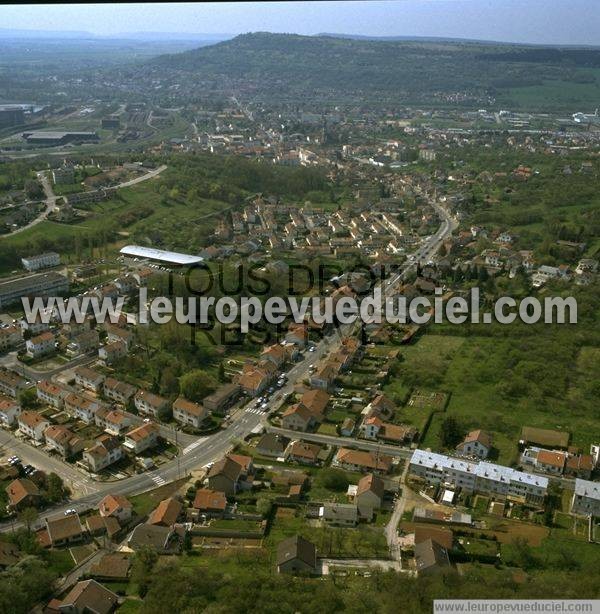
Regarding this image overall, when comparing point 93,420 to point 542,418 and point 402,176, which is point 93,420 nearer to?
point 542,418

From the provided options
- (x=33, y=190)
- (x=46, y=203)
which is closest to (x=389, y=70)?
(x=33, y=190)

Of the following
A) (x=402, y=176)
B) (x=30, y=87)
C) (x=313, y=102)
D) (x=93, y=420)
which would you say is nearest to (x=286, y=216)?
(x=402, y=176)

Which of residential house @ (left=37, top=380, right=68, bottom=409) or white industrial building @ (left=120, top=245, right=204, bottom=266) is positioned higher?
white industrial building @ (left=120, top=245, right=204, bottom=266)

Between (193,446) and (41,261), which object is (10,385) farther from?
(41,261)

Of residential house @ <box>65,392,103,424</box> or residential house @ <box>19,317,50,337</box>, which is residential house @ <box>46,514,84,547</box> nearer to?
residential house @ <box>65,392,103,424</box>

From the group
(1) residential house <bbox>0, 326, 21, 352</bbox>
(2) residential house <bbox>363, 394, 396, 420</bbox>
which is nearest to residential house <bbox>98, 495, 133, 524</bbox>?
(2) residential house <bbox>363, 394, 396, 420</bbox>

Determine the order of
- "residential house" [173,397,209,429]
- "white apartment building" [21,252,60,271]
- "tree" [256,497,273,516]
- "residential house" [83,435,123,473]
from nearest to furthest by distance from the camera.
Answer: "tree" [256,497,273,516], "residential house" [83,435,123,473], "residential house" [173,397,209,429], "white apartment building" [21,252,60,271]

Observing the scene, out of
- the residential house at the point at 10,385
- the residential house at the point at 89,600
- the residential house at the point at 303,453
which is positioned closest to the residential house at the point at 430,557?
the residential house at the point at 303,453
